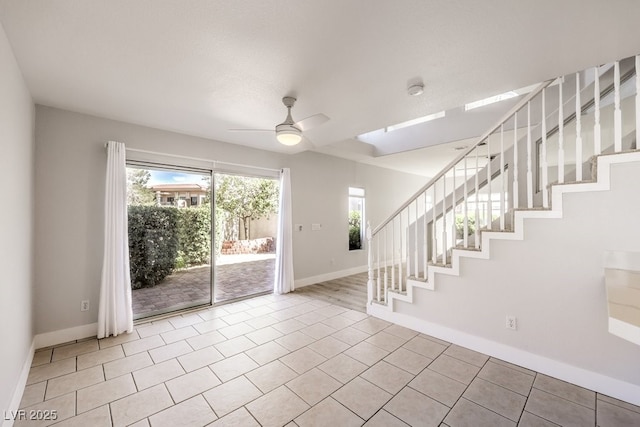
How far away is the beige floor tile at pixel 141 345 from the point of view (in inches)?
116

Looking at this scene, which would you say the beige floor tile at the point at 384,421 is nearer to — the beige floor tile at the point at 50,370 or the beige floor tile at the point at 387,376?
the beige floor tile at the point at 387,376

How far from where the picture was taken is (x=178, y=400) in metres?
2.13

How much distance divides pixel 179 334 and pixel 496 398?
338 cm

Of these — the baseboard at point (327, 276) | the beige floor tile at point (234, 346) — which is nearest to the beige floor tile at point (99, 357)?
the beige floor tile at point (234, 346)

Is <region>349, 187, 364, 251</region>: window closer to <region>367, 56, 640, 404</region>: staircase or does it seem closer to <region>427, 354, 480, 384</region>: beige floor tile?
<region>367, 56, 640, 404</region>: staircase

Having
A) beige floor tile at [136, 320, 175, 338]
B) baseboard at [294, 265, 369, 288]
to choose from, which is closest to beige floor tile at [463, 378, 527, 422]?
beige floor tile at [136, 320, 175, 338]

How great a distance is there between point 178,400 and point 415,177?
318 inches

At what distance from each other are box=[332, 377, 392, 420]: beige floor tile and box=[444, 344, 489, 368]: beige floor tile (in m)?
1.03

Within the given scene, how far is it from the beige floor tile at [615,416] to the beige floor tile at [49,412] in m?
3.83

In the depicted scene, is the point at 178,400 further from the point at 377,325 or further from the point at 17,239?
the point at 377,325

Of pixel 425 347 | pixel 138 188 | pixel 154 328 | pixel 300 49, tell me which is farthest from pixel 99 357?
pixel 300 49

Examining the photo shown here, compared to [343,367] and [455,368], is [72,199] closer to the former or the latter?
[343,367]

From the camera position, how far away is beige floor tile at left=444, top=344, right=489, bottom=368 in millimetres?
2660

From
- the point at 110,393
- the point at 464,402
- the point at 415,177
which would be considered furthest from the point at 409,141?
the point at 110,393
